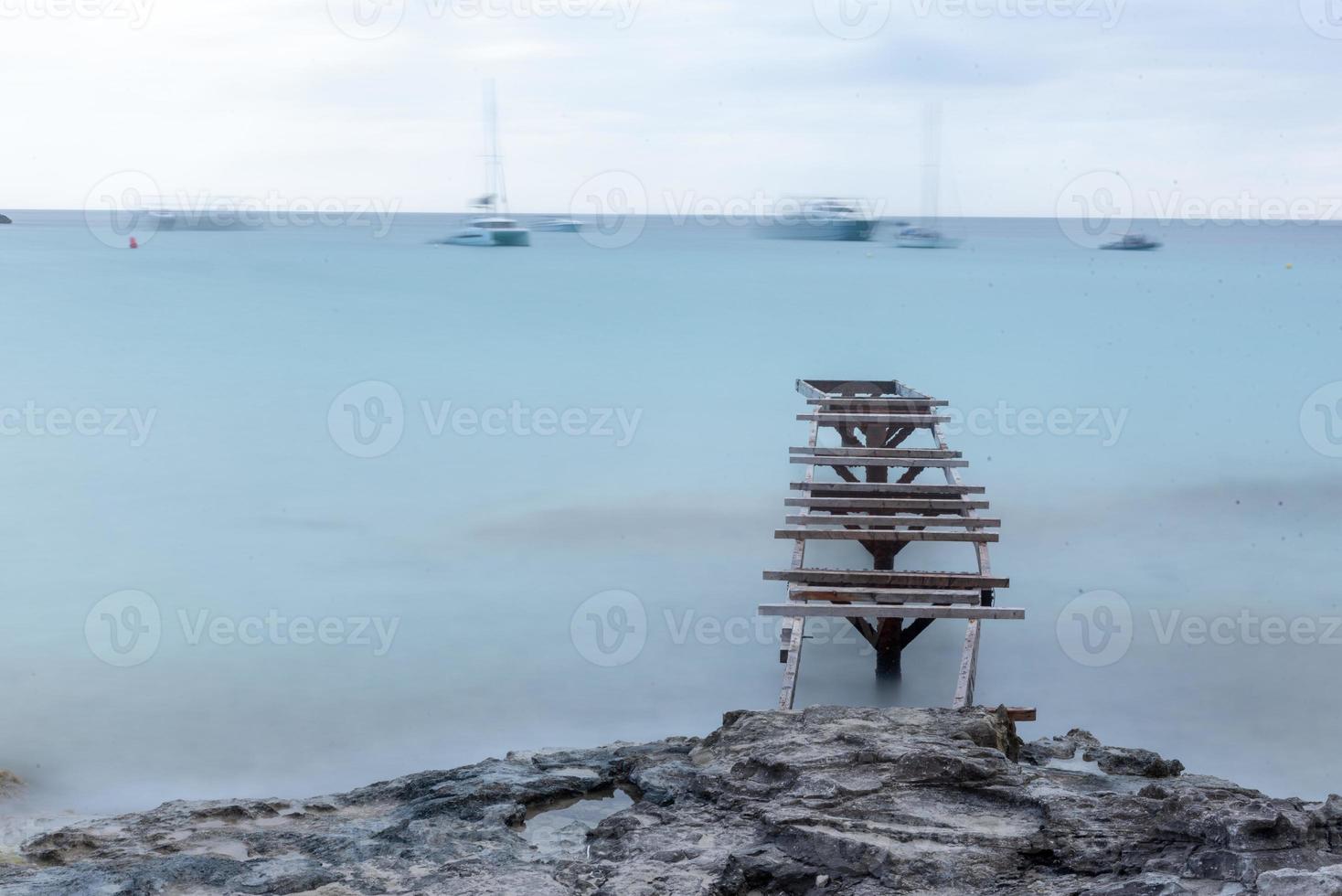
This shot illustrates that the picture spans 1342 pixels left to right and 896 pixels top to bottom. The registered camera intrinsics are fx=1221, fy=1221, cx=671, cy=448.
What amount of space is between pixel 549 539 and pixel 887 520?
4186mm

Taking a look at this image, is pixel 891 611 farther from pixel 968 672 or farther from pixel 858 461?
pixel 858 461

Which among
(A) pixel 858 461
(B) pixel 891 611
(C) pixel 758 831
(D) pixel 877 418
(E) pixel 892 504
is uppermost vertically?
(D) pixel 877 418

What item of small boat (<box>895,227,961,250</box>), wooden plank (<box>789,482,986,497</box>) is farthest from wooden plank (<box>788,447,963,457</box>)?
small boat (<box>895,227,961,250</box>)

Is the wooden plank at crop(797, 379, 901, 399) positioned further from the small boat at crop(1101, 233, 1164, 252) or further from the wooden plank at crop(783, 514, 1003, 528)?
the small boat at crop(1101, 233, 1164, 252)

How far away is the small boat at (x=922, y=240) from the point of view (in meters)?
70.6

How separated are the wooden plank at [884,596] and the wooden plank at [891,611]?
5 centimetres

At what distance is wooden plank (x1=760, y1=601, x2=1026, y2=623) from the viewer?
633 centimetres

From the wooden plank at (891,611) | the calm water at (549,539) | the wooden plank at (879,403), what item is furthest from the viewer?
the wooden plank at (879,403)

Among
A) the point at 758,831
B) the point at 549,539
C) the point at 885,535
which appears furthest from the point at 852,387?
the point at 758,831

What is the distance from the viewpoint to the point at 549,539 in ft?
38.2

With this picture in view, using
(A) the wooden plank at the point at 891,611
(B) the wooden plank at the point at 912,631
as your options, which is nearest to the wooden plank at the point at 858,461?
(B) the wooden plank at the point at 912,631

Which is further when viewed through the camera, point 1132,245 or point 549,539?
point 1132,245

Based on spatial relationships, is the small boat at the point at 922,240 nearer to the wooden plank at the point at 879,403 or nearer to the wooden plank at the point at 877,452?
the wooden plank at the point at 879,403

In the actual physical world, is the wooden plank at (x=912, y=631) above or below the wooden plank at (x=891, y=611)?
below
